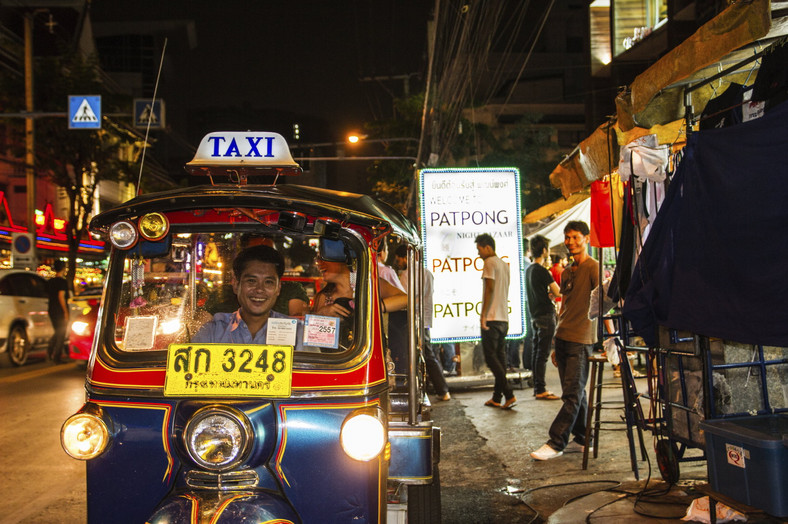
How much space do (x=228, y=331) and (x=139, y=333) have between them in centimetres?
43

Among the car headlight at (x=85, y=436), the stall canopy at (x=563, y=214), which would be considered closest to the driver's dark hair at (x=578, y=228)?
the stall canopy at (x=563, y=214)

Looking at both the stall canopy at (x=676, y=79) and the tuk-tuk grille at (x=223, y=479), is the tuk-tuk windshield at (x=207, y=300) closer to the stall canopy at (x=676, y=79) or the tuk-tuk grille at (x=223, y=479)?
the tuk-tuk grille at (x=223, y=479)

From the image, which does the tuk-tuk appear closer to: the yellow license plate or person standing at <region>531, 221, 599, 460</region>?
the yellow license plate

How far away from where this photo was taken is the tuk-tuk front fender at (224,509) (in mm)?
2758

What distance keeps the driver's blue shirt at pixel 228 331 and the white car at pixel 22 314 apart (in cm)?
1179

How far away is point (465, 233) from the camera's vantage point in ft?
32.1

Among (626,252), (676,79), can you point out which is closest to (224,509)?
(676,79)

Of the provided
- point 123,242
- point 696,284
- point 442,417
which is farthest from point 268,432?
point 442,417

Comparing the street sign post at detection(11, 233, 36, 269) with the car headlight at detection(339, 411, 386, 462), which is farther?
the street sign post at detection(11, 233, 36, 269)

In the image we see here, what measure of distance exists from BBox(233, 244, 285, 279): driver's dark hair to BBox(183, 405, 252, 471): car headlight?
88 centimetres

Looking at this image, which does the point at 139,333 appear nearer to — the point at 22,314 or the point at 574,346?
the point at 574,346

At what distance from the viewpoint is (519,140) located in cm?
2812

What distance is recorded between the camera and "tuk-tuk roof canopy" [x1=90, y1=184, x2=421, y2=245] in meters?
3.16

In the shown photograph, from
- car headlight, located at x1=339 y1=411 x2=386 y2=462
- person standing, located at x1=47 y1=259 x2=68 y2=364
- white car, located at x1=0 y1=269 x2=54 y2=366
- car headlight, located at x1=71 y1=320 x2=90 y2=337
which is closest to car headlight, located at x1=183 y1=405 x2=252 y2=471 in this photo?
car headlight, located at x1=339 y1=411 x2=386 y2=462
